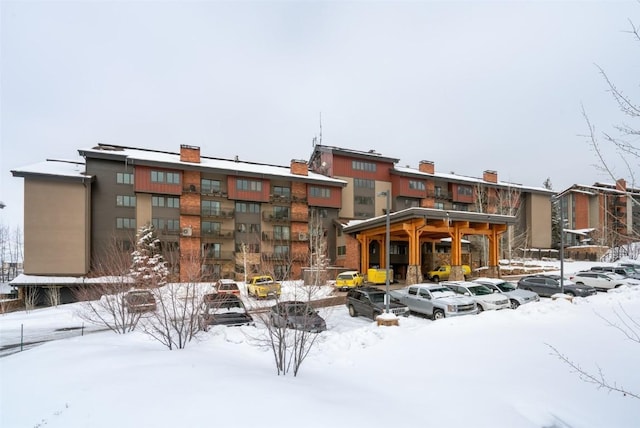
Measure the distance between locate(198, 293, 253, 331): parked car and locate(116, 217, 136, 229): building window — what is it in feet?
85.8

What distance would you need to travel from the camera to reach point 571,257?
56719mm

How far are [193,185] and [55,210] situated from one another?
43.1 feet

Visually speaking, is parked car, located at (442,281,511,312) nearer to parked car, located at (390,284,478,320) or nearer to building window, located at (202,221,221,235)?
parked car, located at (390,284,478,320)

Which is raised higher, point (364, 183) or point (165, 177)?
point (364, 183)

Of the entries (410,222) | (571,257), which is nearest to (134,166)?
(410,222)


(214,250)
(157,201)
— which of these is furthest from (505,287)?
(157,201)

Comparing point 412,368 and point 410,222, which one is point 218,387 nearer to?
point 412,368

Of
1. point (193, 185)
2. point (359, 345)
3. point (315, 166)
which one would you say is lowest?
point (359, 345)

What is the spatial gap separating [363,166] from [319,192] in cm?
901

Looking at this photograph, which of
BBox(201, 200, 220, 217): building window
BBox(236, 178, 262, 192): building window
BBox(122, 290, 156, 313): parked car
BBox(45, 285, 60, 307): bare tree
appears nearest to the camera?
BBox(122, 290, 156, 313): parked car

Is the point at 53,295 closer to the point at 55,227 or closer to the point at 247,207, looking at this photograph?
the point at 55,227

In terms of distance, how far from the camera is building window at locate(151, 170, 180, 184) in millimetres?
36469

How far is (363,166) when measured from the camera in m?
48.2

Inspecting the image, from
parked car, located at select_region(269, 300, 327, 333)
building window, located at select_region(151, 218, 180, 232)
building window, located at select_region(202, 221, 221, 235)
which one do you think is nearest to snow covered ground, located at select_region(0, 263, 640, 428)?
parked car, located at select_region(269, 300, 327, 333)
